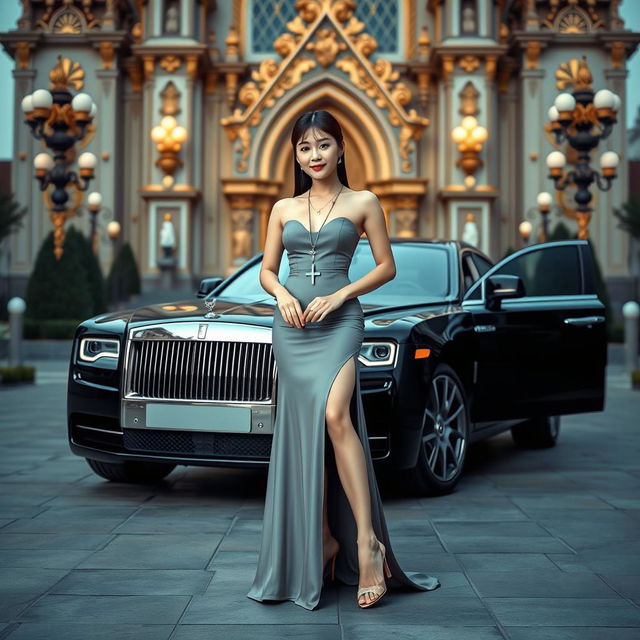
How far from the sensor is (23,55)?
3138cm

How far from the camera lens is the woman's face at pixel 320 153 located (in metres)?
4.09

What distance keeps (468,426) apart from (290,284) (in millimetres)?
3106

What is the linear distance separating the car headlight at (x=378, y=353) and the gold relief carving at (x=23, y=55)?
28010 millimetres

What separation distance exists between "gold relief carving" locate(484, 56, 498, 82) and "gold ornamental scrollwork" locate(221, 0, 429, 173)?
86.5 inches

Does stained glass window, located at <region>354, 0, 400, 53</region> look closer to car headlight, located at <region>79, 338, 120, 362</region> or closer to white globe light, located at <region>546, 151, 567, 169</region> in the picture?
white globe light, located at <region>546, 151, 567, 169</region>

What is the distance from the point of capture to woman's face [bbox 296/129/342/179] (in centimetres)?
409

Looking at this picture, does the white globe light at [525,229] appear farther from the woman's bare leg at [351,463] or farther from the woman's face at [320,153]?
the woman's bare leg at [351,463]

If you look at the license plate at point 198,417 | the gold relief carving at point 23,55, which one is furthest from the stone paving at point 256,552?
the gold relief carving at point 23,55

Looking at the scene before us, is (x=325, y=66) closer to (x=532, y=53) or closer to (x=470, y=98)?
(x=470, y=98)

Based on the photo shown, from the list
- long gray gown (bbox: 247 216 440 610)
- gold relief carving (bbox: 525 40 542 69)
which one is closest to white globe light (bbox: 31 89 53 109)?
long gray gown (bbox: 247 216 440 610)

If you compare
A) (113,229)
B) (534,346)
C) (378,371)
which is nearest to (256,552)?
(378,371)

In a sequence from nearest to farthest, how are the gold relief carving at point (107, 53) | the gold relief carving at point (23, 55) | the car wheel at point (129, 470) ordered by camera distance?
the car wheel at point (129, 470)
the gold relief carving at point (107, 53)
the gold relief carving at point (23, 55)

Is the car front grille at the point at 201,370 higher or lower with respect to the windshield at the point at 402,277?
lower

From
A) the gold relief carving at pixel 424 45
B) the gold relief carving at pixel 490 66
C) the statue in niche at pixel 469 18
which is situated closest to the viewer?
the gold relief carving at pixel 490 66
